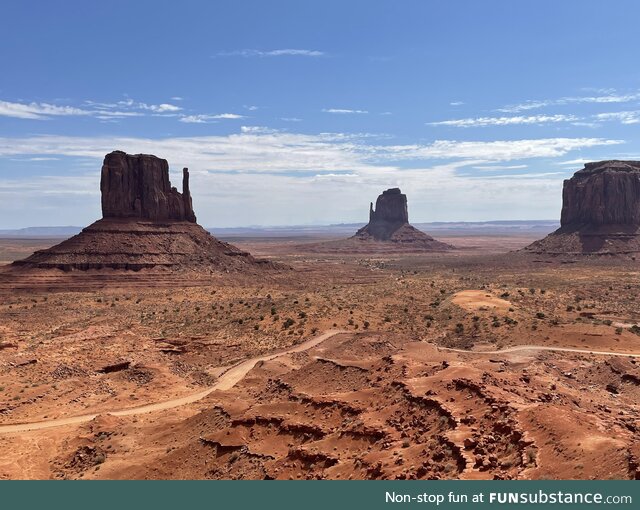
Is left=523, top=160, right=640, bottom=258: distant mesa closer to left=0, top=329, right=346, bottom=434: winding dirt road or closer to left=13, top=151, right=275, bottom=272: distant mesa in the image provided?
left=13, top=151, right=275, bottom=272: distant mesa

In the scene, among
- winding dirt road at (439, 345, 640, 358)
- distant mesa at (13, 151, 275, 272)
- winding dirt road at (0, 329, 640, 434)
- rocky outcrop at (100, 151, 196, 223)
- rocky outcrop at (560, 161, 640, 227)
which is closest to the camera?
winding dirt road at (0, 329, 640, 434)

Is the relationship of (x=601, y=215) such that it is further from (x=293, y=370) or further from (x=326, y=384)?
(x=326, y=384)

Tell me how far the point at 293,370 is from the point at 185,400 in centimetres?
810

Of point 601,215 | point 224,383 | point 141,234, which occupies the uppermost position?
Answer: point 601,215

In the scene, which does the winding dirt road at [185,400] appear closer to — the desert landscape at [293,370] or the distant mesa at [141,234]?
the desert landscape at [293,370]

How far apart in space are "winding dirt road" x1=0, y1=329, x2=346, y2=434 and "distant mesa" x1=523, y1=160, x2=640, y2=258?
10729 centimetres

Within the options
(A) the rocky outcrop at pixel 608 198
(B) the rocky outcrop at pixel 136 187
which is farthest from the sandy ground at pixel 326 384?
(A) the rocky outcrop at pixel 608 198

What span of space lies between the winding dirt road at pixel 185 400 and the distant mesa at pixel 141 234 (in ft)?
183

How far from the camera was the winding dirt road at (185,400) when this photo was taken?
32309mm

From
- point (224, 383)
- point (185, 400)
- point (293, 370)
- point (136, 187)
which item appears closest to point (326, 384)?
point (293, 370)

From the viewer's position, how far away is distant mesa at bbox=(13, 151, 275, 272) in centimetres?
9544

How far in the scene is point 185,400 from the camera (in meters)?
37.0

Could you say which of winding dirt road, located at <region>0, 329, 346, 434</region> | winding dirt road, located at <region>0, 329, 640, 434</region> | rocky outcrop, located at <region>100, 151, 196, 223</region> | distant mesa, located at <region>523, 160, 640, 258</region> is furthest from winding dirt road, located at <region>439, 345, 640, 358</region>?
distant mesa, located at <region>523, 160, 640, 258</region>

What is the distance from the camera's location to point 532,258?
447 feet
